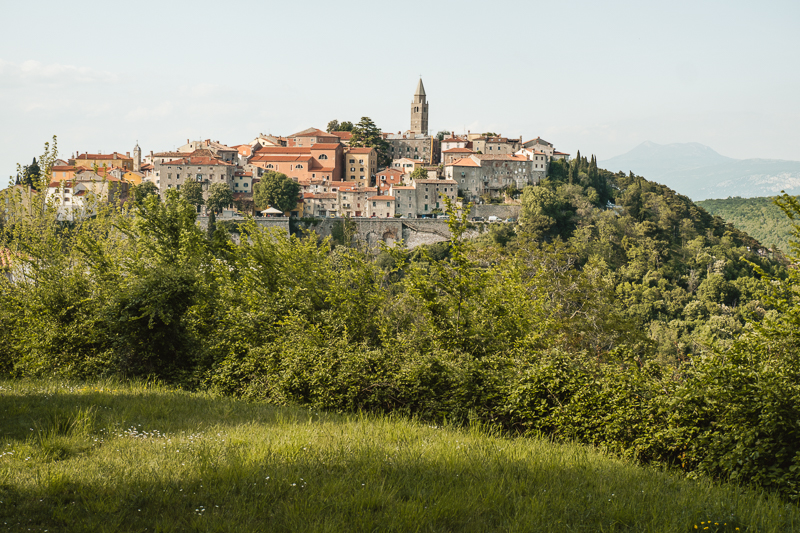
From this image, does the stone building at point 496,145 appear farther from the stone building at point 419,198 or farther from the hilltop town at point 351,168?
the stone building at point 419,198

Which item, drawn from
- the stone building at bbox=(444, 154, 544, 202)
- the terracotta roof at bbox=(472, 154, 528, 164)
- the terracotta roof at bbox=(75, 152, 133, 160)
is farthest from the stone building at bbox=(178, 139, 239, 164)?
the terracotta roof at bbox=(472, 154, 528, 164)

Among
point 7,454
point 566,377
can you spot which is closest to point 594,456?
point 566,377

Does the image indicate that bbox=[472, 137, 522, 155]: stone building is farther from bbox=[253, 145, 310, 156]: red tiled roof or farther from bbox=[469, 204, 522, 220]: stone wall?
bbox=[253, 145, 310, 156]: red tiled roof

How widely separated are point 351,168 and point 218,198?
23.7 m

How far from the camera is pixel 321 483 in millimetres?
4625

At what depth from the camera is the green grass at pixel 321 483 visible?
3.98 metres

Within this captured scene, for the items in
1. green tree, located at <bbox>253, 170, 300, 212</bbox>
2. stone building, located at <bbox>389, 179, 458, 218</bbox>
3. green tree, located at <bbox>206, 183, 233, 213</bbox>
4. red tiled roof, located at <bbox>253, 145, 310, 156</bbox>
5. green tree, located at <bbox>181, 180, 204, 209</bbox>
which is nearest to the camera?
green tree, located at <bbox>181, 180, 204, 209</bbox>

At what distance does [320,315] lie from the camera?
437 inches

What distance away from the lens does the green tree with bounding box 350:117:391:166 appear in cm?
9381

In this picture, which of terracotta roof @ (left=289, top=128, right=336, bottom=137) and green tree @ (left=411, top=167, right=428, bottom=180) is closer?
green tree @ (left=411, top=167, right=428, bottom=180)

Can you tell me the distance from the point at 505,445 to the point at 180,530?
10.7 feet

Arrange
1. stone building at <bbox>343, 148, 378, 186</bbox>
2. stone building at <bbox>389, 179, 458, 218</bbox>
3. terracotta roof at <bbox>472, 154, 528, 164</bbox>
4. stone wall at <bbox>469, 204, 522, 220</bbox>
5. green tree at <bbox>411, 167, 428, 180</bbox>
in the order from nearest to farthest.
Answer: stone wall at <bbox>469, 204, 522, 220</bbox> < stone building at <bbox>389, 179, 458, 218</bbox> < green tree at <bbox>411, 167, 428, 180</bbox> < terracotta roof at <bbox>472, 154, 528, 164</bbox> < stone building at <bbox>343, 148, 378, 186</bbox>

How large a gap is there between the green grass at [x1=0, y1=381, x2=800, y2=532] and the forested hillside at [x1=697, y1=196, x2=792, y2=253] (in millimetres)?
108633

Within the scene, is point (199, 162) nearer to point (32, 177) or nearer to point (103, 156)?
point (103, 156)
